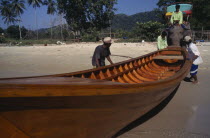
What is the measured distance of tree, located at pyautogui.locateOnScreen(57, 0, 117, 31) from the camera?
24922mm

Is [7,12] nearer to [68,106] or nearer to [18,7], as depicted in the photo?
[18,7]

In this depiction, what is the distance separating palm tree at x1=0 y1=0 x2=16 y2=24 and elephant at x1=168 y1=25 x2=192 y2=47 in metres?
37.8

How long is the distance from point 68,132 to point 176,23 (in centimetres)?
593

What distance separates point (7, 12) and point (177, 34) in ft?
127

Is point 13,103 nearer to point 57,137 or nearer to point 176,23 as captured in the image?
point 57,137

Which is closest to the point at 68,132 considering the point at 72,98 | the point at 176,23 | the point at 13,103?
the point at 72,98

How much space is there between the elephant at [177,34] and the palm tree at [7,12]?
37.8 m

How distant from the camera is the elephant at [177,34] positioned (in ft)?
21.0

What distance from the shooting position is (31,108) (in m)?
1.72

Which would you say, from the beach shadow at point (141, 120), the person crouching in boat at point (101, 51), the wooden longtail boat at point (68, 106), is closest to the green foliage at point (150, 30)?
the person crouching in boat at point (101, 51)

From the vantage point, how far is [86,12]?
2566cm

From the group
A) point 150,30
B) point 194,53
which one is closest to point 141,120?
point 194,53

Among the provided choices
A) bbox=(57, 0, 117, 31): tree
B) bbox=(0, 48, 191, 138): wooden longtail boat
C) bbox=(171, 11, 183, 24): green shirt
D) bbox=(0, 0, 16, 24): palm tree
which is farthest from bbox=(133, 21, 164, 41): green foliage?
bbox=(0, 0, 16, 24): palm tree

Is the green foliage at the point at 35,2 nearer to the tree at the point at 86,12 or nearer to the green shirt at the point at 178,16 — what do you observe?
the tree at the point at 86,12
